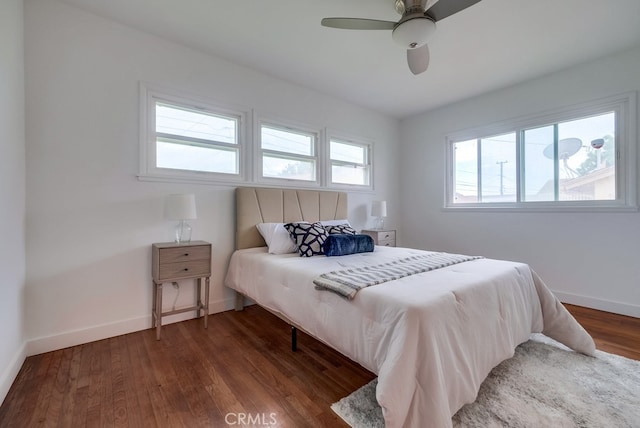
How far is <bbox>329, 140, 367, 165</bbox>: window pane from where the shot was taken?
4.09 metres

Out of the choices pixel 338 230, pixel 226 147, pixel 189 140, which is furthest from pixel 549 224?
→ pixel 189 140

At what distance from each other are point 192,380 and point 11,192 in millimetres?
1678

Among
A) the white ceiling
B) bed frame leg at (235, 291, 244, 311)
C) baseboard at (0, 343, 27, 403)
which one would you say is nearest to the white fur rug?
bed frame leg at (235, 291, 244, 311)

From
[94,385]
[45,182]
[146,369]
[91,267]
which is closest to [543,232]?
[146,369]

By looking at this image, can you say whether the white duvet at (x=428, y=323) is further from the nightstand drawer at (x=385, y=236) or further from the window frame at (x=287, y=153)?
the nightstand drawer at (x=385, y=236)

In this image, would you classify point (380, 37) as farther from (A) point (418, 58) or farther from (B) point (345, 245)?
(B) point (345, 245)

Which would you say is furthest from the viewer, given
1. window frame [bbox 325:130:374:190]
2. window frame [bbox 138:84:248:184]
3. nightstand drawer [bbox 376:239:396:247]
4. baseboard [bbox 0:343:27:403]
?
nightstand drawer [bbox 376:239:396:247]

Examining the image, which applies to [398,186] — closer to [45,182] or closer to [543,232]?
[543,232]

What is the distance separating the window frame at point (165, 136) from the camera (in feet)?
8.27

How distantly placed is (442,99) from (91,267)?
468cm

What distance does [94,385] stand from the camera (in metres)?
1.68

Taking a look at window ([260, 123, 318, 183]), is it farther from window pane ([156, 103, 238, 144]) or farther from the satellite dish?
the satellite dish

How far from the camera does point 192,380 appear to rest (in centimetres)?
174

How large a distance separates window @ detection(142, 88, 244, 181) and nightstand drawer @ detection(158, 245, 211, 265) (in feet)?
2.46
